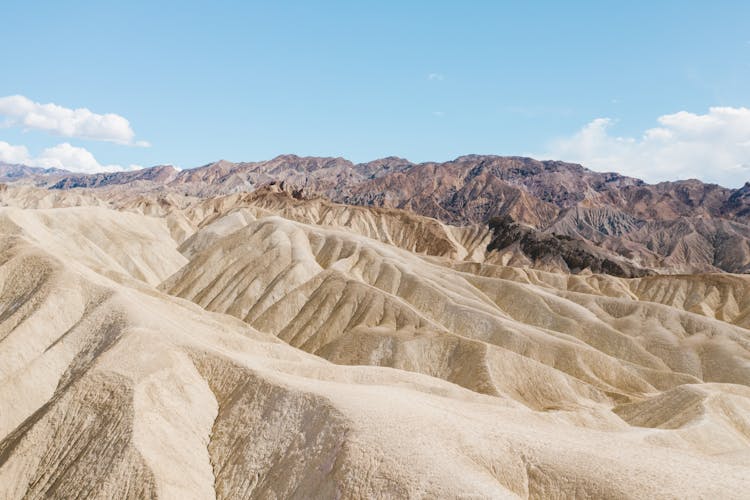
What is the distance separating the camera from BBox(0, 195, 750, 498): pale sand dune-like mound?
29.2 meters

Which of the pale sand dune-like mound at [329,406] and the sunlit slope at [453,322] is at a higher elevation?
the pale sand dune-like mound at [329,406]

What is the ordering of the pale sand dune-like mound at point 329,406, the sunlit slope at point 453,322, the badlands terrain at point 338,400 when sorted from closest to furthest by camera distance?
the pale sand dune-like mound at point 329,406 < the badlands terrain at point 338,400 < the sunlit slope at point 453,322

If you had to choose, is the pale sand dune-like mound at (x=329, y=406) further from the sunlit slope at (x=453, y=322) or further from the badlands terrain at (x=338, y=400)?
the sunlit slope at (x=453, y=322)

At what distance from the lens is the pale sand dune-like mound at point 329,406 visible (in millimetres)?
29234

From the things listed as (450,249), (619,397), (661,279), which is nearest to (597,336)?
(619,397)

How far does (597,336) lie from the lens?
93.3m

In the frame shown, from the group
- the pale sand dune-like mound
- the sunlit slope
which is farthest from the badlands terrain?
the sunlit slope

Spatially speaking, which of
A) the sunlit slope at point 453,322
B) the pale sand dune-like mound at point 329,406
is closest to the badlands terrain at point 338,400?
the pale sand dune-like mound at point 329,406

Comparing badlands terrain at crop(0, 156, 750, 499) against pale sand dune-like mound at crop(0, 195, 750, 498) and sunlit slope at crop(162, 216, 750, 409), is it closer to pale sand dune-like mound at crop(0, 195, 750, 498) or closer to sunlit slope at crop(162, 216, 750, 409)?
pale sand dune-like mound at crop(0, 195, 750, 498)

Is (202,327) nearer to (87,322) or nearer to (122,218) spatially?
(87,322)

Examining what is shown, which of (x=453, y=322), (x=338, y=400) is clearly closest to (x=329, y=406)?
(x=338, y=400)

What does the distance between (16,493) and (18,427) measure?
6.15 meters

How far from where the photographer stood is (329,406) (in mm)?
32844

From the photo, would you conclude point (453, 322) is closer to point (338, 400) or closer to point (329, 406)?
point (338, 400)
